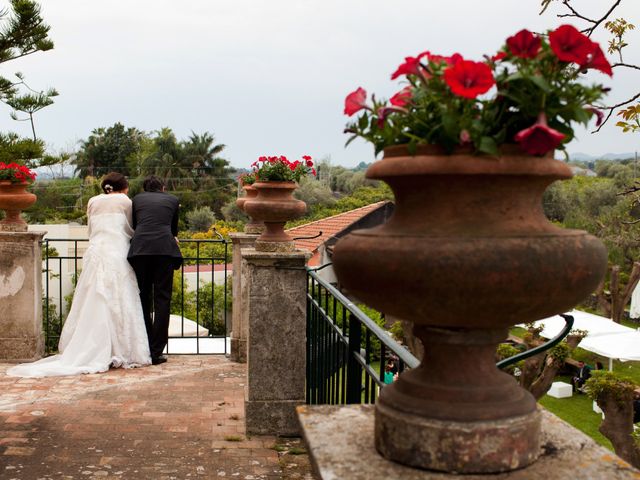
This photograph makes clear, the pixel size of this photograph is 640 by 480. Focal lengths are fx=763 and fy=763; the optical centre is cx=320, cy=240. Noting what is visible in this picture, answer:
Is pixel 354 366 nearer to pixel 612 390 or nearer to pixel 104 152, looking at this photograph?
pixel 612 390

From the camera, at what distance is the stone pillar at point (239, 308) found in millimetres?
7125

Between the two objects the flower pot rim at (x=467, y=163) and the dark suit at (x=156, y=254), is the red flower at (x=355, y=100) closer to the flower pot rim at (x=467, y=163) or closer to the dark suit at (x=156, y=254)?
the flower pot rim at (x=467, y=163)

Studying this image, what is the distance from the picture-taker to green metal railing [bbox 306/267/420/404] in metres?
2.68

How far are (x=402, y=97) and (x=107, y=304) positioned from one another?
594 cm

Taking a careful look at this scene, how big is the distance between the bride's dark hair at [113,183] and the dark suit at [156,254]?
29cm

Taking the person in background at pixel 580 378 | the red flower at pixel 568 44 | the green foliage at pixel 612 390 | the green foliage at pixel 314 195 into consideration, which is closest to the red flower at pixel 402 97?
the red flower at pixel 568 44

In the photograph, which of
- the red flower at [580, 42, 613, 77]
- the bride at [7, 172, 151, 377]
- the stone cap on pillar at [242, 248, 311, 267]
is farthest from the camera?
the bride at [7, 172, 151, 377]

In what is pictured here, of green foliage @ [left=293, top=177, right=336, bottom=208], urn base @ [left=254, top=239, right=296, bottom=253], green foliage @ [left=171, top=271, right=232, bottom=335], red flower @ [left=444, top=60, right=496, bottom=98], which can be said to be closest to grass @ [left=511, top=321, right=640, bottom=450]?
green foliage @ [left=171, top=271, right=232, bottom=335]

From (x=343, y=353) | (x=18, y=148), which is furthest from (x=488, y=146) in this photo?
(x=18, y=148)

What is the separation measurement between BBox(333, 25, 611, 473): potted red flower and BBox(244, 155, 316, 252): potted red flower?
324 centimetres

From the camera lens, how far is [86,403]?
18.7 feet

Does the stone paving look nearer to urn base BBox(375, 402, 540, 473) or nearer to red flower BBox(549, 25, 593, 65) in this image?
urn base BBox(375, 402, 540, 473)

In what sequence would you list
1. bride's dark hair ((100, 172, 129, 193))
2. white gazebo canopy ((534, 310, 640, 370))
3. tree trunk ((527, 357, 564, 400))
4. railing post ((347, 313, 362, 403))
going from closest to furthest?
1. railing post ((347, 313, 362, 403))
2. bride's dark hair ((100, 172, 129, 193))
3. tree trunk ((527, 357, 564, 400))
4. white gazebo canopy ((534, 310, 640, 370))

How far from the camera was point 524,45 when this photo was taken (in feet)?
4.82
